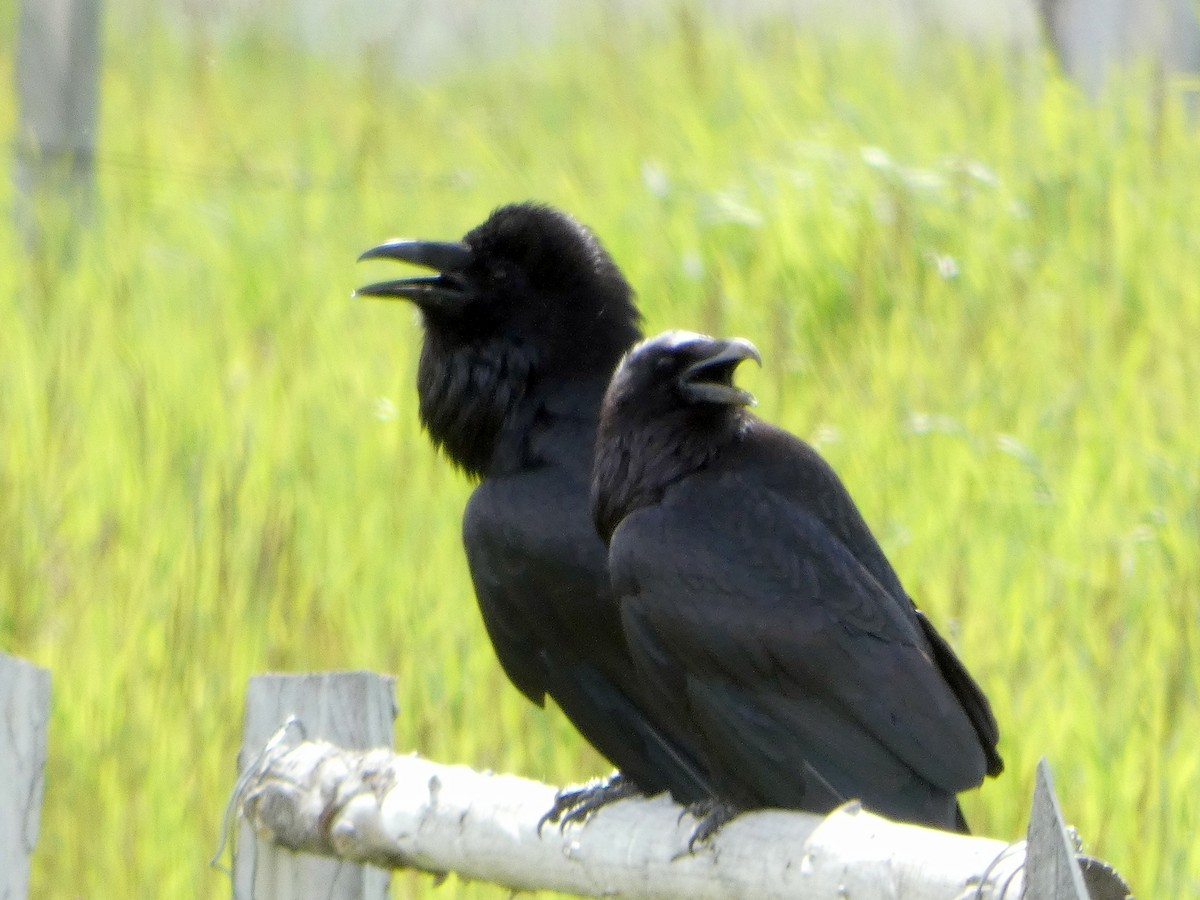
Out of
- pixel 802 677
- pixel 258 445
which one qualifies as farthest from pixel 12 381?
pixel 802 677

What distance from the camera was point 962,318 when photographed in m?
4.89

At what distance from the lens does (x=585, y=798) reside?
2441mm

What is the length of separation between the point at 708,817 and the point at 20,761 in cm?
92

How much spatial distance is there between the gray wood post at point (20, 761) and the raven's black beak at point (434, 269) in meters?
1.01

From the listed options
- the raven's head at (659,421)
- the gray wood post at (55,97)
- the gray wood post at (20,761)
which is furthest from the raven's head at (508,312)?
the gray wood post at (55,97)

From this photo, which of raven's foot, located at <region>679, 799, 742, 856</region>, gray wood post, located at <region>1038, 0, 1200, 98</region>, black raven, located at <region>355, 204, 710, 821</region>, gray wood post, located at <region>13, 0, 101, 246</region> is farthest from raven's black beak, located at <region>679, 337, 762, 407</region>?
gray wood post, located at <region>1038, 0, 1200, 98</region>

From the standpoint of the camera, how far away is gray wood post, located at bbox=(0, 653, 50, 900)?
2.28 metres

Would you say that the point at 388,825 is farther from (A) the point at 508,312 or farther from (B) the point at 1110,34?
(B) the point at 1110,34

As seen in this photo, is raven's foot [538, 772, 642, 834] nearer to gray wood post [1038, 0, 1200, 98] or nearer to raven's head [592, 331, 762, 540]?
raven's head [592, 331, 762, 540]

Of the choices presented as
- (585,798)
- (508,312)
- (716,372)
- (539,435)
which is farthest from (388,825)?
(508,312)

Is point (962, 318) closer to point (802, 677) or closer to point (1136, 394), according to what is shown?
point (1136, 394)

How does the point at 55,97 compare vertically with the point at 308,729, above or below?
above

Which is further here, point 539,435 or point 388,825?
point 539,435

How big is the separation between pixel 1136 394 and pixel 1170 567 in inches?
36.1
